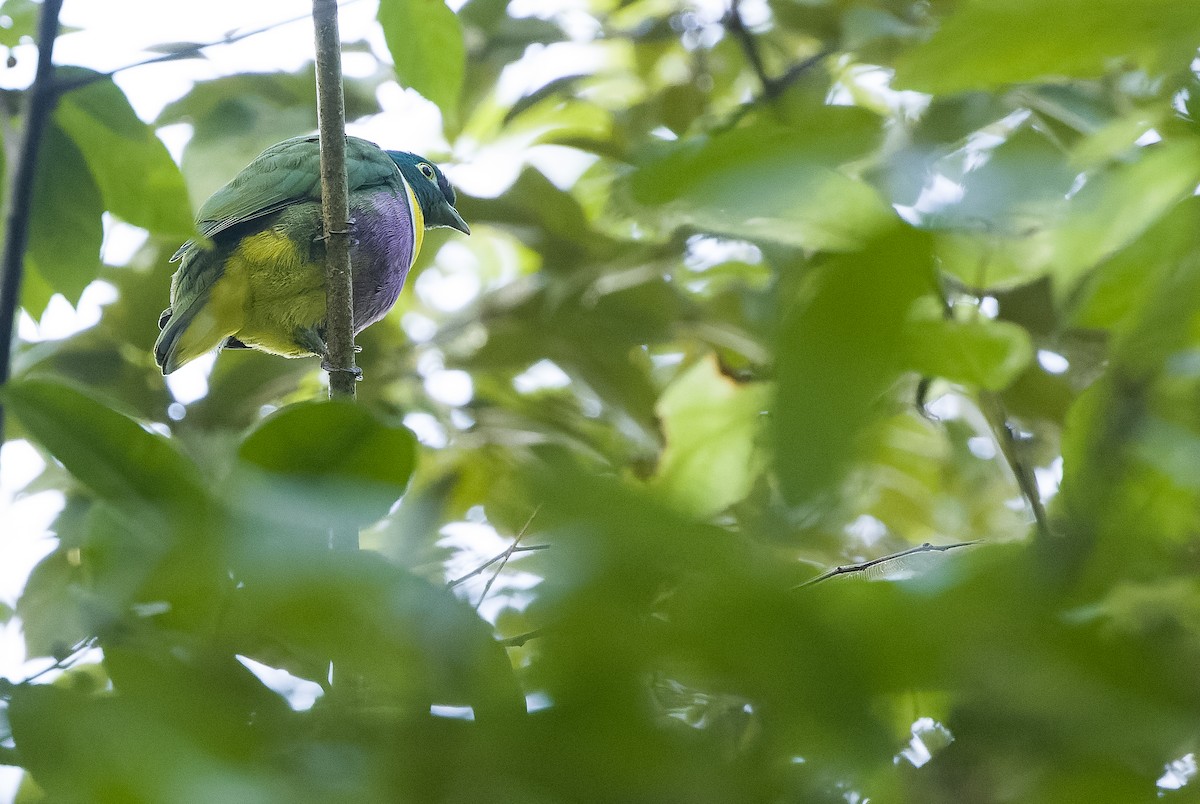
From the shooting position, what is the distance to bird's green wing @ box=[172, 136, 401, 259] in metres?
3.38

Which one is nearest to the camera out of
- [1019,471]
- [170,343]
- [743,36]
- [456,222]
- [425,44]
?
[1019,471]

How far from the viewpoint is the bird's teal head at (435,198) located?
4.13 m

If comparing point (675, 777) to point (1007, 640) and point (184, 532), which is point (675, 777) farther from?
point (184, 532)

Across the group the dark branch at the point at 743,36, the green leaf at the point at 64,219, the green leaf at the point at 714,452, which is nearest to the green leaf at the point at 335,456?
the green leaf at the point at 714,452

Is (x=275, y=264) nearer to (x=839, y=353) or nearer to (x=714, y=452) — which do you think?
(x=714, y=452)

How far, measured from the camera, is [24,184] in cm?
117

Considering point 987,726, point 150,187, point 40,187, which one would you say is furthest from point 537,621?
point 40,187

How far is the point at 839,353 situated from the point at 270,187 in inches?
128

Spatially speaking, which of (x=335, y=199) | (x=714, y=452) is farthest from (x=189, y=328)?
(x=714, y=452)

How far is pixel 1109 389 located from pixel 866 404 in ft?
0.62

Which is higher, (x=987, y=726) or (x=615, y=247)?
(x=987, y=726)

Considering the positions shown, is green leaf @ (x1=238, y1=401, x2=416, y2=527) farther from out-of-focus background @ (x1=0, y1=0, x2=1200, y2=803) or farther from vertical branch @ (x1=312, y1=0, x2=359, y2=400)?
vertical branch @ (x1=312, y1=0, x2=359, y2=400)

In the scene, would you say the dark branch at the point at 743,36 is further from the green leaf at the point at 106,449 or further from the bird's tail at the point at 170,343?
the green leaf at the point at 106,449

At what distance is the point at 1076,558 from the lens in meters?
0.49
